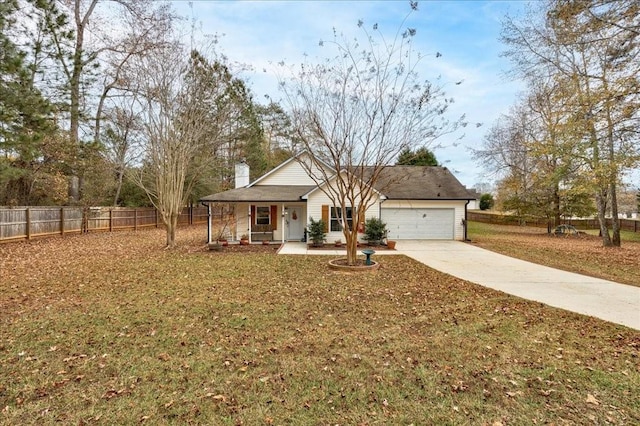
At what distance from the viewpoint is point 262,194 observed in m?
17.6

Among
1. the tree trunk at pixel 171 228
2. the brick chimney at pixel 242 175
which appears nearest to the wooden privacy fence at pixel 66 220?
the tree trunk at pixel 171 228

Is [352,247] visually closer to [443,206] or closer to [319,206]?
[319,206]

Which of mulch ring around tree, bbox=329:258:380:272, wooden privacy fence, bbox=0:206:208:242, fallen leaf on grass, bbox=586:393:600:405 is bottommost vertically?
fallen leaf on grass, bbox=586:393:600:405

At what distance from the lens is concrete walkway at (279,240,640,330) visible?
6391 mm

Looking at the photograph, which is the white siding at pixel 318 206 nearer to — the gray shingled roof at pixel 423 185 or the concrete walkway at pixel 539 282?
the concrete walkway at pixel 539 282

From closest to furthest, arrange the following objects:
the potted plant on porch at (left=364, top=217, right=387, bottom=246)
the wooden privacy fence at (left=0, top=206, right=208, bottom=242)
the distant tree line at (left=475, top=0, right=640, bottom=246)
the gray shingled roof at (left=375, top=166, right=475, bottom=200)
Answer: the distant tree line at (left=475, top=0, right=640, bottom=246) → the wooden privacy fence at (left=0, top=206, right=208, bottom=242) → the potted plant on porch at (left=364, top=217, right=387, bottom=246) → the gray shingled roof at (left=375, top=166, right=475, bottom=200)

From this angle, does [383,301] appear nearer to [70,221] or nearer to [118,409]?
[118,409]

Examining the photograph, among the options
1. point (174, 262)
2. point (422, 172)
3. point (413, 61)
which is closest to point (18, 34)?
point (174, 262)

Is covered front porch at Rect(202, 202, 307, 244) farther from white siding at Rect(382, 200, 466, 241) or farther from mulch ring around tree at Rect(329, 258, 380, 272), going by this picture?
mulch ring around tree at Rect(329, 258, 380, 272)

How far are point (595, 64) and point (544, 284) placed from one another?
10012mm

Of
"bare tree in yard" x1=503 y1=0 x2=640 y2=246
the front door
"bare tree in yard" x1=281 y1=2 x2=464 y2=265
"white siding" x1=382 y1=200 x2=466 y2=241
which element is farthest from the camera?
"white siding" x1=382 y1=200 x2=466 y2=241

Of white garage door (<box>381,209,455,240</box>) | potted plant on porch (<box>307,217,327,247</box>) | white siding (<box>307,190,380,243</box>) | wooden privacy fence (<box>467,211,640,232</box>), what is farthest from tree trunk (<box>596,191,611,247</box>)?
potted plant on porch (<box>307,217,327,247</box>)

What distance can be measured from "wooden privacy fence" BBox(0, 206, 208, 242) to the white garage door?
A: 1714 centimetres

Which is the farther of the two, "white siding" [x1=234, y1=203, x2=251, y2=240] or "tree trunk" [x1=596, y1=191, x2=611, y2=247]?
"white siding" [x1=234, y1=203, x2=251, y2=240]
